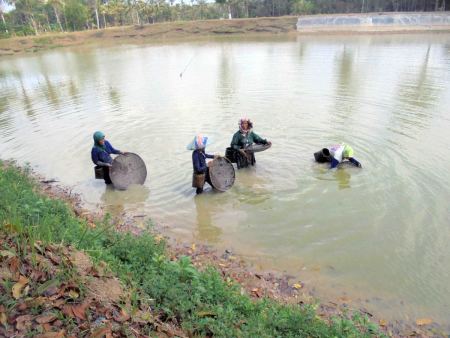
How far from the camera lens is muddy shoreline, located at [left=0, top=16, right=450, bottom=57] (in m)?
54.9

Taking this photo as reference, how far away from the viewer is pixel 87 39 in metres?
63.3

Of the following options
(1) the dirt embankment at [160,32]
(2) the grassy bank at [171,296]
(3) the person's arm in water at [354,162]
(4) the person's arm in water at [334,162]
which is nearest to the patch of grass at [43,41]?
(1) the dirt embankment at [160,32]

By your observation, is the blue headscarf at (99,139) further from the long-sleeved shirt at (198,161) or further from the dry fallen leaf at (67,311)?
the dry fallen leaf at (67,311)

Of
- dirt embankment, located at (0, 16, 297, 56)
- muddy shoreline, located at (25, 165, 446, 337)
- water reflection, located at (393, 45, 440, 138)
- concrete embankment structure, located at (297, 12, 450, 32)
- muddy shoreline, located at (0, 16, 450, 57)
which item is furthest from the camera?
dirt embankment, located at (0, 16, 297, 56)

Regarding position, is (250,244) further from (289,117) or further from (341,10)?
(341,10)

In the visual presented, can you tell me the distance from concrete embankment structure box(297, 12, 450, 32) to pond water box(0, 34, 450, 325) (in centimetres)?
3260

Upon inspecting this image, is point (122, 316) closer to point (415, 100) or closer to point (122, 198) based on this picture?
point (122, 198)

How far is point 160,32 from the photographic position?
65.5m

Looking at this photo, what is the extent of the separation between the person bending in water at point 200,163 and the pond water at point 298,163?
→ 0.38 metres

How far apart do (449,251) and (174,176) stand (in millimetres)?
6429

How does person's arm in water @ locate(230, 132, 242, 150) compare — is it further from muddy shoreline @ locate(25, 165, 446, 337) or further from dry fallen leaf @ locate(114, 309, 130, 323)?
dry fallen leaf @ locate(114, 309, 130, 323)

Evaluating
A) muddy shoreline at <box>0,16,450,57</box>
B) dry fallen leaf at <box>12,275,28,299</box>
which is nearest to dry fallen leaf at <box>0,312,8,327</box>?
dry fallen leaf at <box>12,275,28,299</box>

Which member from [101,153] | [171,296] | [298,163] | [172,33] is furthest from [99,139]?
[172,33]

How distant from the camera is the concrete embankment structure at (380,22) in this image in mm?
49250
